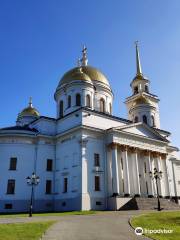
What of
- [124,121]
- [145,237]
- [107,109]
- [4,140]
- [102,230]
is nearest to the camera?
[145,237]

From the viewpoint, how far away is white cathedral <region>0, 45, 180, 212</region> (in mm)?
32844

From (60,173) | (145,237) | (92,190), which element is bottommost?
(145,237)

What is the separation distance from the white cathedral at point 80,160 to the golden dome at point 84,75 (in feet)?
0.87

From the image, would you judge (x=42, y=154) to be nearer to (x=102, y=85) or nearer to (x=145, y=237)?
(x=102, y=85)

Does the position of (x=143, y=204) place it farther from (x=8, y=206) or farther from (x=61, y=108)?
(x=61, y=108)

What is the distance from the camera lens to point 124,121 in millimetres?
40688

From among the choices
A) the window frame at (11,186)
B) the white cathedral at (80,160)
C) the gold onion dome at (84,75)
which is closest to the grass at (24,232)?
the white cathedral at (80,160)

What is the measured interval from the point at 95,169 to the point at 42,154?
7.75 metres

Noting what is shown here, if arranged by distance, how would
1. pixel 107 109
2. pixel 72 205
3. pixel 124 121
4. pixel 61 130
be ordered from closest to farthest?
pixel 72 205 → pixel 61 130 → pixel 124 121 → pixel 107 109

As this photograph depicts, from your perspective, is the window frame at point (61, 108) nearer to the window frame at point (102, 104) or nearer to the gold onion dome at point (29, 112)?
the window frame at point (102, 104)

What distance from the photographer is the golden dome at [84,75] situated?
42.1 metres

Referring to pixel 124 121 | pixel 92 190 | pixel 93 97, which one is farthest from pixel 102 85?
pixel 92 190

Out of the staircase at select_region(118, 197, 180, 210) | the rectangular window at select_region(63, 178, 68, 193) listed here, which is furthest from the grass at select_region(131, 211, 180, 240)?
the rectangular window at select_region(63, 178, 68, 193)

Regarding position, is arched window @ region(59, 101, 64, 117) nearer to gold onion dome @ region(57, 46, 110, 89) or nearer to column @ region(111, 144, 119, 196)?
gold onion dome @ region(57, 46, 110, 89)
